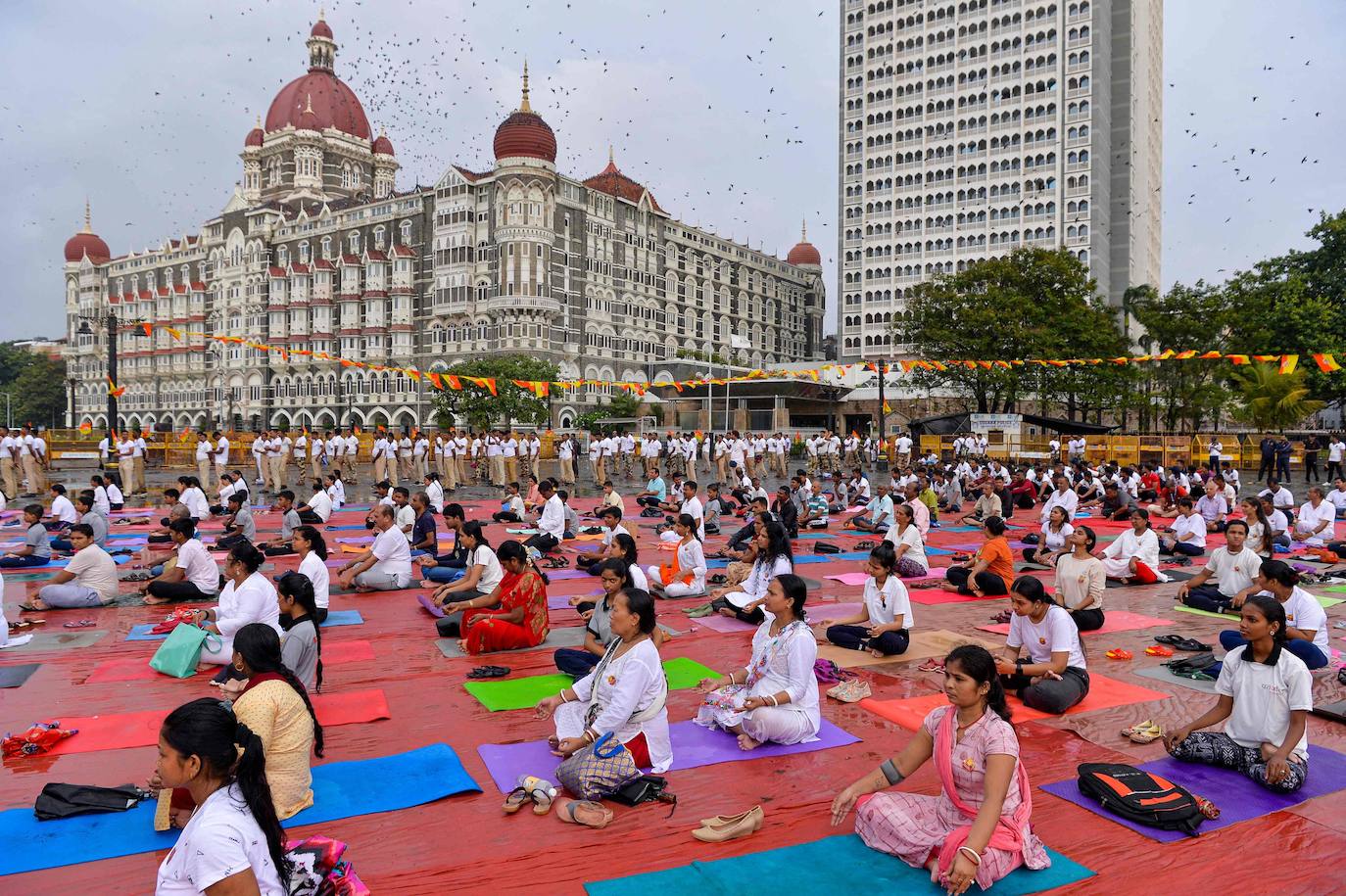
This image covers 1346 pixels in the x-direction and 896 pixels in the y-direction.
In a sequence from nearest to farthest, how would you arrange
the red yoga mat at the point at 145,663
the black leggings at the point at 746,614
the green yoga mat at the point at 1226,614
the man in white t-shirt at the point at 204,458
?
the red yoga mat at the point at 145,663 < the black leggings at the point at 746,614 < the green yoga mat at the point at 1226,614 < the man in white t-shirt at the point at 204,458

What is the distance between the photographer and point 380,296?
6050cm

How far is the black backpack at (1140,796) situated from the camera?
4.44m

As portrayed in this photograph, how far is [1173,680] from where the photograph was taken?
23.3 feet

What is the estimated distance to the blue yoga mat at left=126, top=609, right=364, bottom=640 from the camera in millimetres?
8312

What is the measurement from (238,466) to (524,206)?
28.2 meters

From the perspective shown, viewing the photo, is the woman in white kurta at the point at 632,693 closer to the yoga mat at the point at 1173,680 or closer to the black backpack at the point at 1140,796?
the black backpack at the point at 1140,796

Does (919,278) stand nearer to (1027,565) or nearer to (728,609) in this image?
(1027,565)

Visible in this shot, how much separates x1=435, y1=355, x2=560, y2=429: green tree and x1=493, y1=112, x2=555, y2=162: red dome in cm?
1446

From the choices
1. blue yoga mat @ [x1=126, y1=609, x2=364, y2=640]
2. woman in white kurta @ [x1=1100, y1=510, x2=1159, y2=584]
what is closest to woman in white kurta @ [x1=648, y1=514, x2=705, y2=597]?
blue yoga mat @ [x1=126, y1=609, x2=364, y2=640]

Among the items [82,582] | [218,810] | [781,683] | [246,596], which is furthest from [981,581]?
[82,582]

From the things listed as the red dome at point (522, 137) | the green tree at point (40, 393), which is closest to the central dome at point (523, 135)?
the red dome at point (522, 137)

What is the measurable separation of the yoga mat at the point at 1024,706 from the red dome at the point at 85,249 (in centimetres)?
9531

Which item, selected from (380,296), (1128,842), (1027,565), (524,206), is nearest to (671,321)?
(524,206)

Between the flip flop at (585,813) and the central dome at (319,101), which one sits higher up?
the central dome at (319,101)
